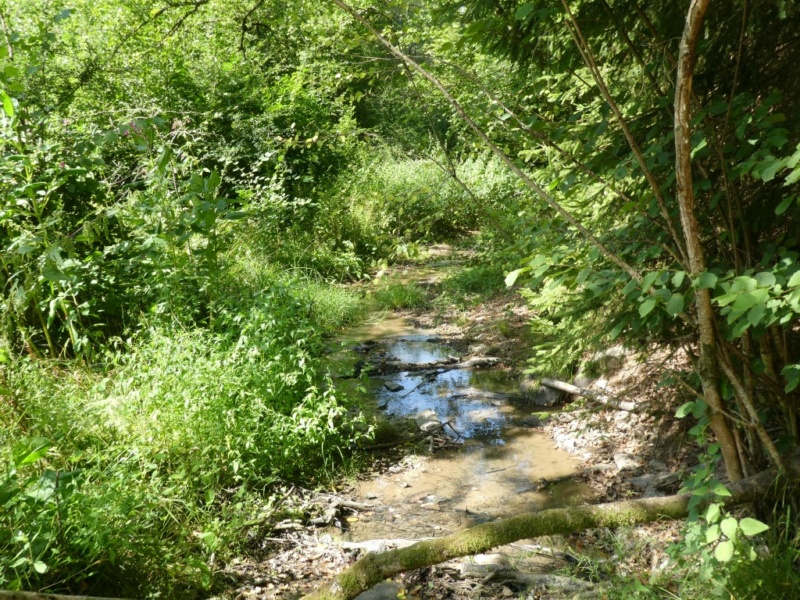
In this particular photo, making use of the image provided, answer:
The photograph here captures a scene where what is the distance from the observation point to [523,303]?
24.5 ft

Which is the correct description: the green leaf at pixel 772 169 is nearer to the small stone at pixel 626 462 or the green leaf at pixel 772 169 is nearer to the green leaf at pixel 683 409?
the green leaf at pixel 683 409

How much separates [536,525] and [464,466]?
2.27 metres

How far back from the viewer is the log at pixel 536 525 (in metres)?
2.31

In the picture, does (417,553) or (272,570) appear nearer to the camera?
(417,553)

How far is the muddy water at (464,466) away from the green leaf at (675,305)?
2.37 metres

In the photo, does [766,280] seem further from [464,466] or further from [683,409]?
[464,466]

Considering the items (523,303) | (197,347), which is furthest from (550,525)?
(523,303)

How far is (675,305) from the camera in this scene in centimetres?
190

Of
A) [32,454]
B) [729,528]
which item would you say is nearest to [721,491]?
[729,528]

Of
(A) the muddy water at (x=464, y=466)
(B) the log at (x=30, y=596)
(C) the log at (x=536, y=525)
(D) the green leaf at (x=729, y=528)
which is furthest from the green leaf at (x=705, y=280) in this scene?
(A) the muddy water at (x=464, y=466)

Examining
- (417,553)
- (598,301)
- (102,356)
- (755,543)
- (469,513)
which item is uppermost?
(598,301)

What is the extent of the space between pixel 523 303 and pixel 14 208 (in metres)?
5.37

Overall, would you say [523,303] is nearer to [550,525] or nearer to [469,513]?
[469,513]

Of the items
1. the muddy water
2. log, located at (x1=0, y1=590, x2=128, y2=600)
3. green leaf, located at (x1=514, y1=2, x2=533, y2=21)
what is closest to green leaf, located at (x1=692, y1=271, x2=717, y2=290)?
green leaf, located at (x1=514, y1=2, x2=533, y2=21)
